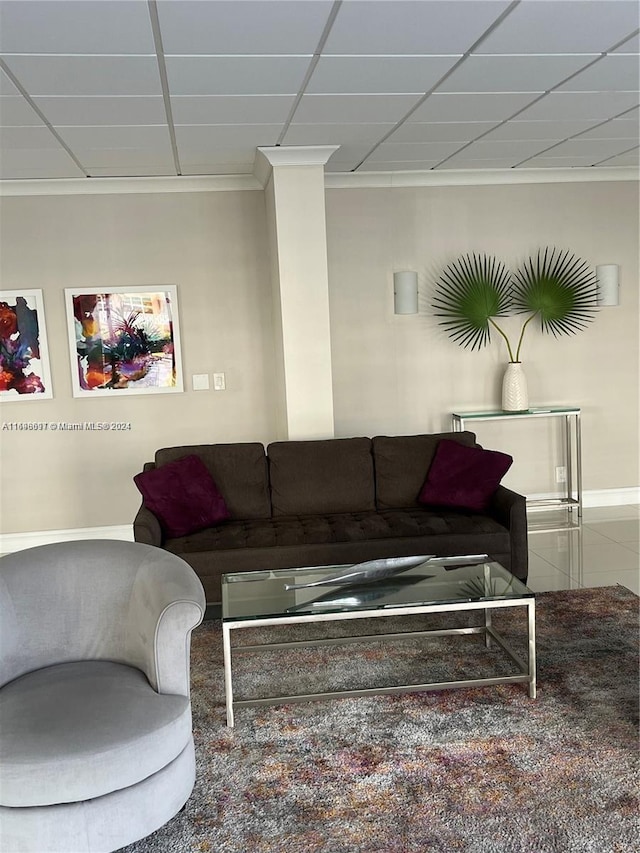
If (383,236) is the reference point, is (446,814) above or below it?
below

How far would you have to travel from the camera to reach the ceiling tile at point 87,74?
126 inches

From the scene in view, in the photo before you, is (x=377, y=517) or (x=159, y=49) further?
(x=377, y=517)

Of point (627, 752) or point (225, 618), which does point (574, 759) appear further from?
point (225, 618)

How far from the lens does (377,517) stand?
4422mm

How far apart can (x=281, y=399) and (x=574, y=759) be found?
132 inches

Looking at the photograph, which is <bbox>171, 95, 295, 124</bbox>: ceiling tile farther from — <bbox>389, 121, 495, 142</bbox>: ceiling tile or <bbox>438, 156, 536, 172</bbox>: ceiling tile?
<bbox>438, 156, 536, 172</bbox>: ceiling tile

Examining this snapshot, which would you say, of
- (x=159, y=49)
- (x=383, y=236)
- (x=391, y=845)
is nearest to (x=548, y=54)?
(x=159, y=49)

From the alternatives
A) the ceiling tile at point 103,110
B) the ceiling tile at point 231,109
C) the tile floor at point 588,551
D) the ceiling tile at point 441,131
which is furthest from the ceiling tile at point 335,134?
the tile floor at point 588,551

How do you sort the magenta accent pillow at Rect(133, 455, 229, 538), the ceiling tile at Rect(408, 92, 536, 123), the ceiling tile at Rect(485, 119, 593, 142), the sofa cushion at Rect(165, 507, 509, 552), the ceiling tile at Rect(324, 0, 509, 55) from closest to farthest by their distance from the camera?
1. the ceiling tile at Rect(324, 0, 509, 55)
2. the ceiling tile at Rect(408, 92, 536, 123)
3. the sofa cushion at Rect(165, 507, 509, 552)
4. the magenta accent pillow at Rect(133, 455, 229, 538)
5. the ceiling tile at Rect(485, 119, 593, 142)

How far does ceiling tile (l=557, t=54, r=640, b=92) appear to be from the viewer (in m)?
3.50

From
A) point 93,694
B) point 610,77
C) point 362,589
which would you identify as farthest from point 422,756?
point 610,77

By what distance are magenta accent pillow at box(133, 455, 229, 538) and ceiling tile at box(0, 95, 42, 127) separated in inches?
76.9

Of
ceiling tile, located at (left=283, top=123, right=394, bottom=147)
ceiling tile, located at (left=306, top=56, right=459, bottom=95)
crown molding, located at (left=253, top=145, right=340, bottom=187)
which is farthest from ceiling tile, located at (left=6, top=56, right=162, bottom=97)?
crown molding, located at (left=253, top=145, right=340, bottom=187)

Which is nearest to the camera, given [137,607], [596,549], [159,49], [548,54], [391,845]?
[391,845]
